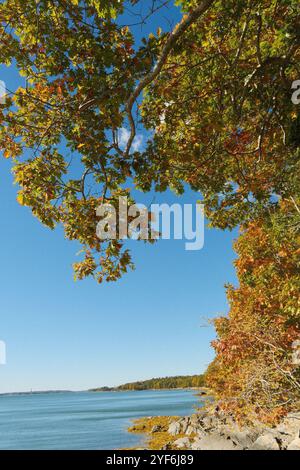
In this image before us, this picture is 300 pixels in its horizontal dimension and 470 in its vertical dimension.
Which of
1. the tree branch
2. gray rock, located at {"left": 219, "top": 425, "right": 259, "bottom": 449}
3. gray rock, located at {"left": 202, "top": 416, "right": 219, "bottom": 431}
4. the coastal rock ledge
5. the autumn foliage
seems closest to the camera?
the tree branch

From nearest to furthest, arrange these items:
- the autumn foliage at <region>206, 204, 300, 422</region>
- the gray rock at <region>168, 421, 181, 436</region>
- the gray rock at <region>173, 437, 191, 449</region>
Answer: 1. the autumn foliage at <region>206, 204, 300, 422</region>
2. the gray rock at <region>173, 437, 191, 449</region>
3. the gray rock at <region>168, 421, 181, 436</region>

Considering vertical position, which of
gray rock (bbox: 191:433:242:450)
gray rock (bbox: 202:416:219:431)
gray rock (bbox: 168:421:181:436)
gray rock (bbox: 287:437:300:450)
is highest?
gray rock (bbox: 287:437:300:450)

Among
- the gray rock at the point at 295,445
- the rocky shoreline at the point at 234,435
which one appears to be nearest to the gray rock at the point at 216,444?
the rocky shoreline at the point at 234,435

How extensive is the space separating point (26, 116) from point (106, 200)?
2.10 meters

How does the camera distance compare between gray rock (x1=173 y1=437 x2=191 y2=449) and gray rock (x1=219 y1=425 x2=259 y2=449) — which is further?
gray rock (x1=173 y1=437 x2=191 y2=449)

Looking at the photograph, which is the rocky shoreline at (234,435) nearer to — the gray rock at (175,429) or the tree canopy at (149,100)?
the gray rock at (175,429)

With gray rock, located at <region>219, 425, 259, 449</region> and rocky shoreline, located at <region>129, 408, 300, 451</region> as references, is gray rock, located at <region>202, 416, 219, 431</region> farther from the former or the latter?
gray rock, located at <region>219, 425, 259, 449</region>

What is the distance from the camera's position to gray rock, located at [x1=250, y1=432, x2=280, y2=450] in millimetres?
16062

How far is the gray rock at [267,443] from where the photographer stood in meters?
16.1

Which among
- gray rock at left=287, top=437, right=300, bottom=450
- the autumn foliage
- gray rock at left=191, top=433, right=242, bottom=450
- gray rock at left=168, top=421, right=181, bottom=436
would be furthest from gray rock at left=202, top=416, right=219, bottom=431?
the autumn foliage

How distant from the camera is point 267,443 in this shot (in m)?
16.5

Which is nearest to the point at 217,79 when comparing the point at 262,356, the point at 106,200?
the point at 106,200

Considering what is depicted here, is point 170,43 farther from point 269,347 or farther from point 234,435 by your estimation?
point 234,435

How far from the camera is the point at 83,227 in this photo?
293 inches
